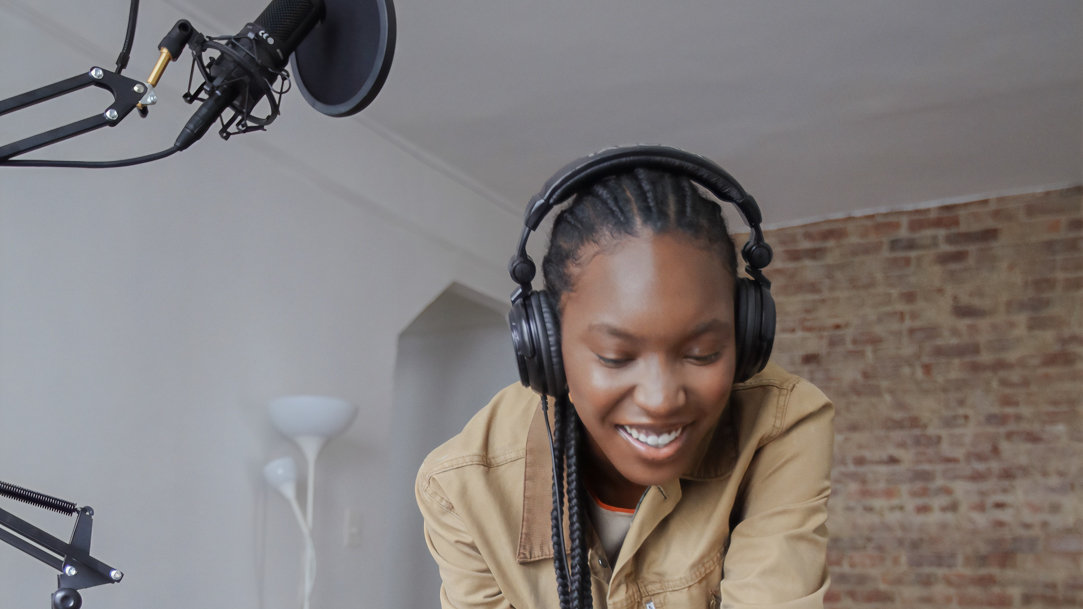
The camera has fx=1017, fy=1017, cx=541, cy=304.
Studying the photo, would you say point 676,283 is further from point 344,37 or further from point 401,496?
point 401,496

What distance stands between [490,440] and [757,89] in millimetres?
2461

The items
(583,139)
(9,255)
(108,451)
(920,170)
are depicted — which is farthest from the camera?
(920,170)

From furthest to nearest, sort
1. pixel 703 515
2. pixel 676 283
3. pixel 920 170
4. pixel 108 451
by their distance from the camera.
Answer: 1. pixel 920 170
2. pixel 108 451
3. pixel 703 515
4. pixel 676 283

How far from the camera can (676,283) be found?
1.09 meters

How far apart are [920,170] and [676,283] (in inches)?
137

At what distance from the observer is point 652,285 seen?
3.59 ft

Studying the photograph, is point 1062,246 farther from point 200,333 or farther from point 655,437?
point 655,437

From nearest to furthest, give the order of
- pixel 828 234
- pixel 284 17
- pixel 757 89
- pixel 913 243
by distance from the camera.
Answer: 1. pixel 284 17
2. pixel 757 89
3. pixel 913 243
4. pixel 828 234

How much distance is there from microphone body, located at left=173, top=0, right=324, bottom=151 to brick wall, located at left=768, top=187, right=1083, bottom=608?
132 inches

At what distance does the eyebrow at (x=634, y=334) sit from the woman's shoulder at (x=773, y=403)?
24 centimetres

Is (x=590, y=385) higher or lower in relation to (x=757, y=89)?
lower

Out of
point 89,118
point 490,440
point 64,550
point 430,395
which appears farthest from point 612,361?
point 430,395

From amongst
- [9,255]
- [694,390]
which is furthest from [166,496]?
[694,390]

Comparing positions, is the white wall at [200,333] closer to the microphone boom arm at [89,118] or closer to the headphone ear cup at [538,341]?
the microphone boom arm at [89,118]
